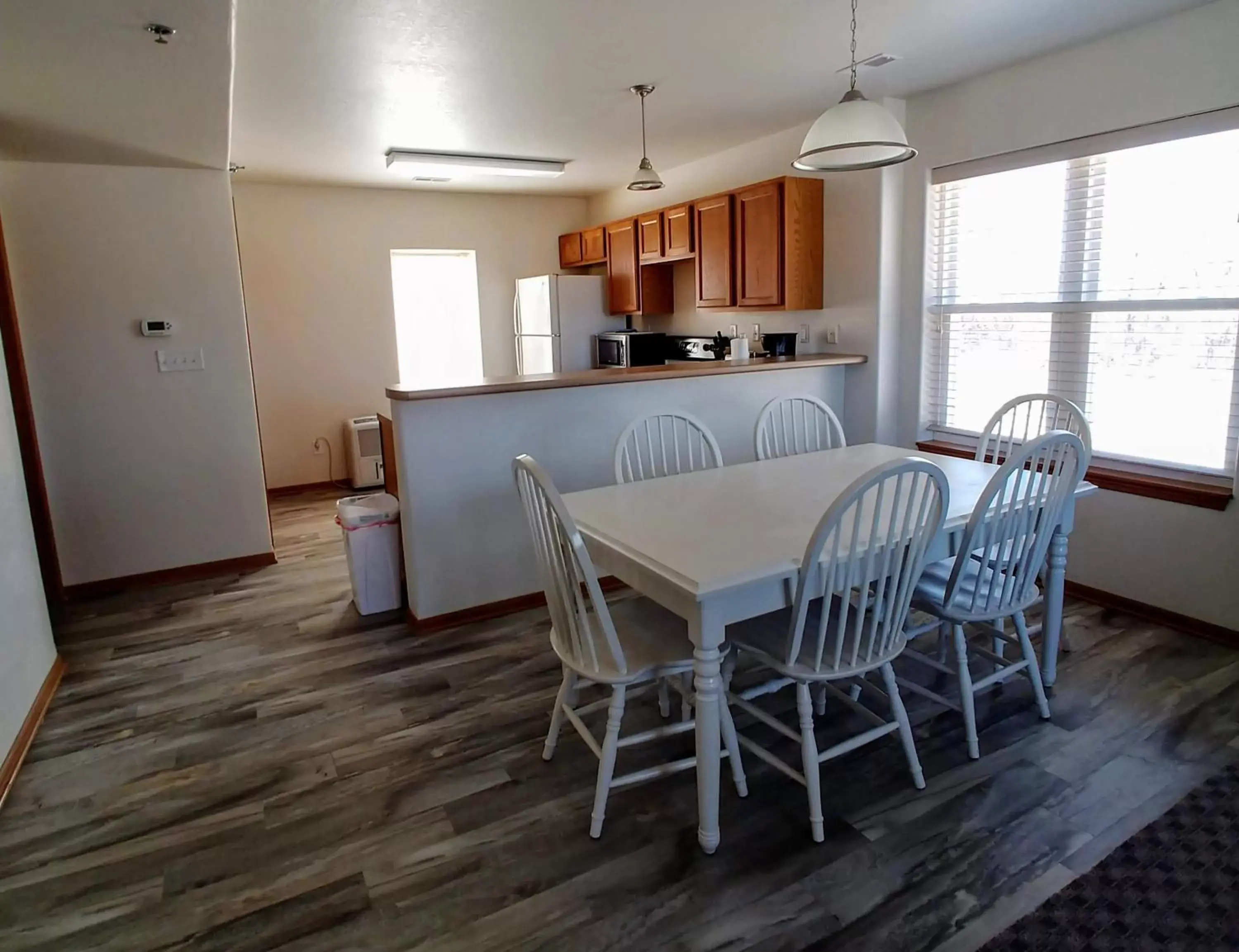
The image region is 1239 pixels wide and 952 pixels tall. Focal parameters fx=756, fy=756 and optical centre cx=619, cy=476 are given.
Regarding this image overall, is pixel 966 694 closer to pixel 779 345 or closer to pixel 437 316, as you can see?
pixel 779 345

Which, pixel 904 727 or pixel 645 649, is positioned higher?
pixel 645 649

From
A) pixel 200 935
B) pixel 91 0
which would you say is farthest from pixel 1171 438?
pixel 91 0

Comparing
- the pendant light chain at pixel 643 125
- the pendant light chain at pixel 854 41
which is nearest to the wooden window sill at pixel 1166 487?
the pendant light chain at pixel 854 41

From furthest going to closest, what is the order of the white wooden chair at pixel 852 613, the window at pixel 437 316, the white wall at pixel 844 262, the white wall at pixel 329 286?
the window at pixel 437 316 < the white wall at pixel 329 286 < the white wall at pixel 844 262 < the white wooden chair at pixel 852 613

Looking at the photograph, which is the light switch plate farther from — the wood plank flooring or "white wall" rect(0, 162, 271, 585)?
the wood plank flooring

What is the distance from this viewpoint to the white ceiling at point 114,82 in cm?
193

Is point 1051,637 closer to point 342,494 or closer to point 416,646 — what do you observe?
point 416,646

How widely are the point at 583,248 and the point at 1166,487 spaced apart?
4471 millimetres

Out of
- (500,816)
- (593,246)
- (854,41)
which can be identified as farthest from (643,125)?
(500,816)

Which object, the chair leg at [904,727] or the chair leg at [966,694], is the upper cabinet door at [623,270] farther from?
the chair leg at [904,727]

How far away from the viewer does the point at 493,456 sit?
327 cm

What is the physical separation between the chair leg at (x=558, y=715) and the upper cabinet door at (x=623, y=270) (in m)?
3.89

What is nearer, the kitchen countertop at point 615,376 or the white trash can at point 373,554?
the kitchen countertop at point 615,376

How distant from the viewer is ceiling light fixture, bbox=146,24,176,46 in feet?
6.51
